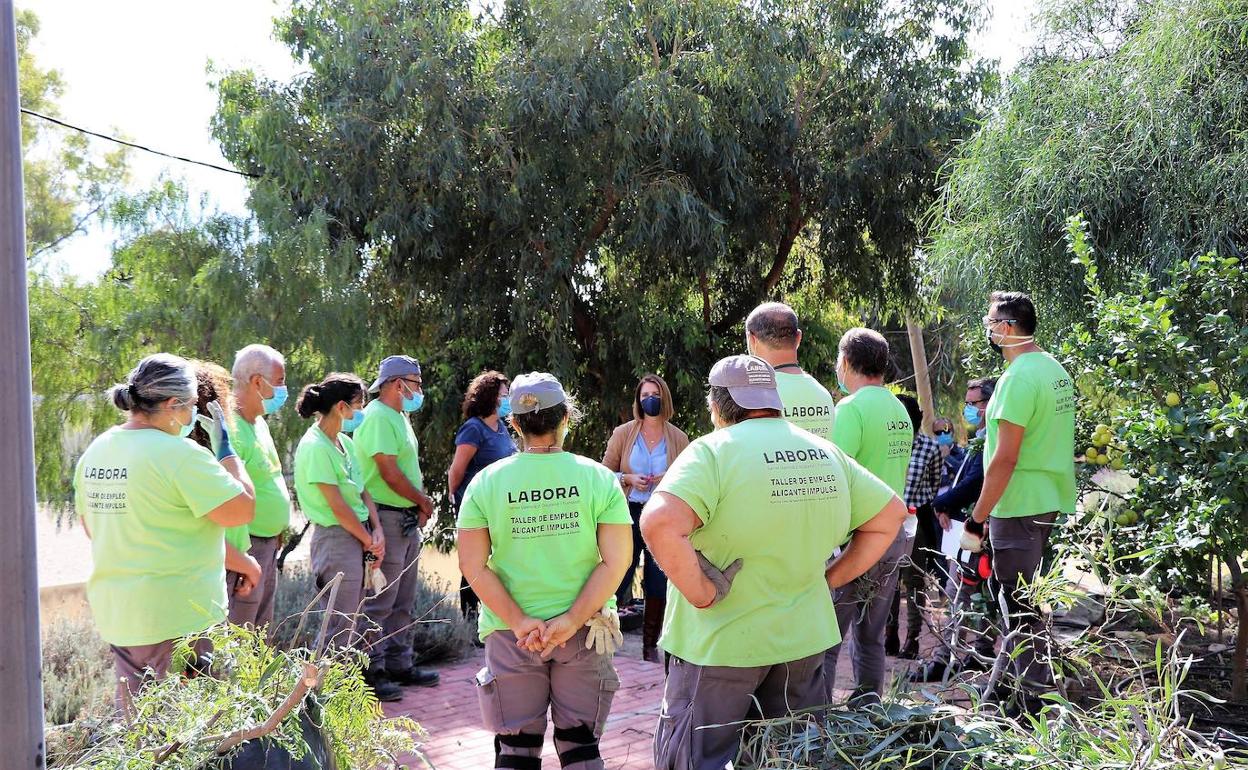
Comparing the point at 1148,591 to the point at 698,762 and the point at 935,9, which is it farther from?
the point at 935,9

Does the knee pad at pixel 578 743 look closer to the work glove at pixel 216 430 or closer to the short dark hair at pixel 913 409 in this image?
the work glove at pixel 216 430

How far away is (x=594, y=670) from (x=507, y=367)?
775 cm

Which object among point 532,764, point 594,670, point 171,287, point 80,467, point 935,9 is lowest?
point 532,764

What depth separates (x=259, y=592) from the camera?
17.1ft

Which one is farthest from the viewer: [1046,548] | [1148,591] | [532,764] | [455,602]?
[455,602]

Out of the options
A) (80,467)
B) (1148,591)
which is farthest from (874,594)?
(80,467)

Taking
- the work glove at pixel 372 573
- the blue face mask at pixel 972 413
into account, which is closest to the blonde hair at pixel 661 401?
the blue face mask at pixel 972 413

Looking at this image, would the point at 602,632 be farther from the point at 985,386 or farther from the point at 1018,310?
the point at 985,386

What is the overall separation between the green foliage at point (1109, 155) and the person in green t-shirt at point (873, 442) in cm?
282

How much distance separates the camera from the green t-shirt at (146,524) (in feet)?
13.0

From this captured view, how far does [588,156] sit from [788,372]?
700 centimetres

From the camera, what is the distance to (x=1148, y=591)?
3561mm

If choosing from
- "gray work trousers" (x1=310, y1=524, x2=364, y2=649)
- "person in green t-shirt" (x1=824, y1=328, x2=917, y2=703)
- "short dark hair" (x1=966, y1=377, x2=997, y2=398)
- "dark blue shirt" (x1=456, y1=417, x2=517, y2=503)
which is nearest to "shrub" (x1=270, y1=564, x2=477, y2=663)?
"gray work trousers" (x1=310, y1=524, x2=364, y2=649)

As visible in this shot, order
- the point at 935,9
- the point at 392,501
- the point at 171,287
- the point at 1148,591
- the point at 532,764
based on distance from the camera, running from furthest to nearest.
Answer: the point at 935,9, the point at 171,287, the point at 392,501, the point at 532,764, the point at 1148,591
